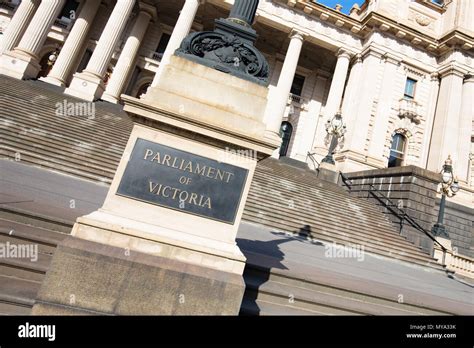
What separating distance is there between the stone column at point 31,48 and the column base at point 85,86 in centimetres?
311

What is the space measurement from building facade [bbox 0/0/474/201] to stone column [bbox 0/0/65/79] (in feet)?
0.20

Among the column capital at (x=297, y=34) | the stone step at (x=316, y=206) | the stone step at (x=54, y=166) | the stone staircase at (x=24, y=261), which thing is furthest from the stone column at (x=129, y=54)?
the stone staircase at (x=24, y=261)

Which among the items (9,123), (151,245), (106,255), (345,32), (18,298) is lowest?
(18,298)

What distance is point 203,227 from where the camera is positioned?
303 centimetres

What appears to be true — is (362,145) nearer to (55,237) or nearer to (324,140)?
(324,140)

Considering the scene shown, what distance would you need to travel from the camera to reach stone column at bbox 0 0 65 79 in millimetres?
18578

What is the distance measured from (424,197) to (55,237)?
1394 centimetres

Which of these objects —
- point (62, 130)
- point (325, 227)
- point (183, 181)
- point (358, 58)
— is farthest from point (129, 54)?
point (183, 181)

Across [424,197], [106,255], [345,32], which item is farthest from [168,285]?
[345,32]

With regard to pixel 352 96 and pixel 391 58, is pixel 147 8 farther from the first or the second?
pixel 391 58

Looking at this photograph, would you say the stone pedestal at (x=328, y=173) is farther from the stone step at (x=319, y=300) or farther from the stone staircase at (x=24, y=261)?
the stone staircase at (x=24, y=261)

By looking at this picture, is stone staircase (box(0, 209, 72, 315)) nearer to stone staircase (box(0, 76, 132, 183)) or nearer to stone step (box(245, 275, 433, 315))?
stone step (box(245, 275, 433, 315))

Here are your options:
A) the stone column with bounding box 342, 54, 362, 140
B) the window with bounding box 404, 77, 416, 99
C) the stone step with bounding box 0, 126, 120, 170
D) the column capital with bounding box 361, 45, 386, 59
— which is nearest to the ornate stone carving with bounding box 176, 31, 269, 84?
the stone step with bounding box 0, 126, 120, 170

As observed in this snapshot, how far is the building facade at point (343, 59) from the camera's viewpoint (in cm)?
2041
